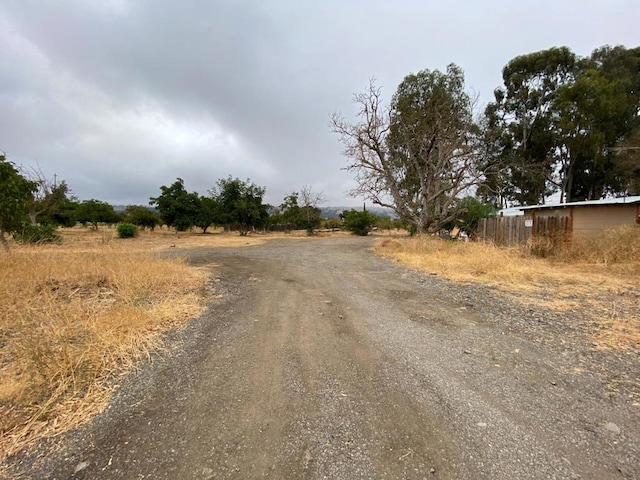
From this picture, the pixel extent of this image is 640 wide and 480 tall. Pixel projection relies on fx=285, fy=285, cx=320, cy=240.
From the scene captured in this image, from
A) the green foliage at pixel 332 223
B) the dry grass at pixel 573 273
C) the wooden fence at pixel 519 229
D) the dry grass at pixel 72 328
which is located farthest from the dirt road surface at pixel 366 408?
the green foliage at pixel 332 223

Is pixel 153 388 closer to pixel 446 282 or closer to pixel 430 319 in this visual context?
pixel 430 319

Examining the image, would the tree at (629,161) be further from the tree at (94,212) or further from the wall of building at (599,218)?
the tree at (94,212)

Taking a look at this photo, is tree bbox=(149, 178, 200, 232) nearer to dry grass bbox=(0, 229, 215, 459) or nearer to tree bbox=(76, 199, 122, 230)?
tree bbox=(76, 199, 122, 230)

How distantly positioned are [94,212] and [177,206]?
1423 centimetres

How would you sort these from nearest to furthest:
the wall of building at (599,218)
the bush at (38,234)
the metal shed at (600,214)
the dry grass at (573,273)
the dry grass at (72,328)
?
the dry grass at (72,328) → the dry grass at (573,273) → the metal shed at (600,214) → the wall of building at (599,218) → the bush at (38,234)

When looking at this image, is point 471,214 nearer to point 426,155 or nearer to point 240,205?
point 426,155

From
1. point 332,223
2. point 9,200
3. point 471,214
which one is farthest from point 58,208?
point 471,214

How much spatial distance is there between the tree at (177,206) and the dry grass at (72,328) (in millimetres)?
24163

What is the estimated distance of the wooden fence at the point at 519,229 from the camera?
979cm

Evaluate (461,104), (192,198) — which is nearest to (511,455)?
(461,104)

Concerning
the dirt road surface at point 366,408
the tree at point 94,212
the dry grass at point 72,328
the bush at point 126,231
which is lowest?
the dirt road surface at point 366,408

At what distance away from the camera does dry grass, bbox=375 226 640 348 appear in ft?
13.2

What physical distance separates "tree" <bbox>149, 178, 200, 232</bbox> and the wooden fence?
86.7ft

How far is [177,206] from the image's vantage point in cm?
2858
